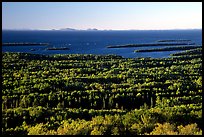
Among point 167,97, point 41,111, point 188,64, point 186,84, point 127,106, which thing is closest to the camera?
point 41,111

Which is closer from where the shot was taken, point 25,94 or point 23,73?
point 25,94

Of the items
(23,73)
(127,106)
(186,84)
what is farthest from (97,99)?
(23,73)

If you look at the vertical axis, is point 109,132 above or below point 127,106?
above

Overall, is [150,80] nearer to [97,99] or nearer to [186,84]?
[186,84]

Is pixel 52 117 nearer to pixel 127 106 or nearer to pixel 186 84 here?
pixel 127 106

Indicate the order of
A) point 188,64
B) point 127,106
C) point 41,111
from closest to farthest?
point 41,111 < point 127,106 < point 188,64

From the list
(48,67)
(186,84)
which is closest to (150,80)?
(186,84)
